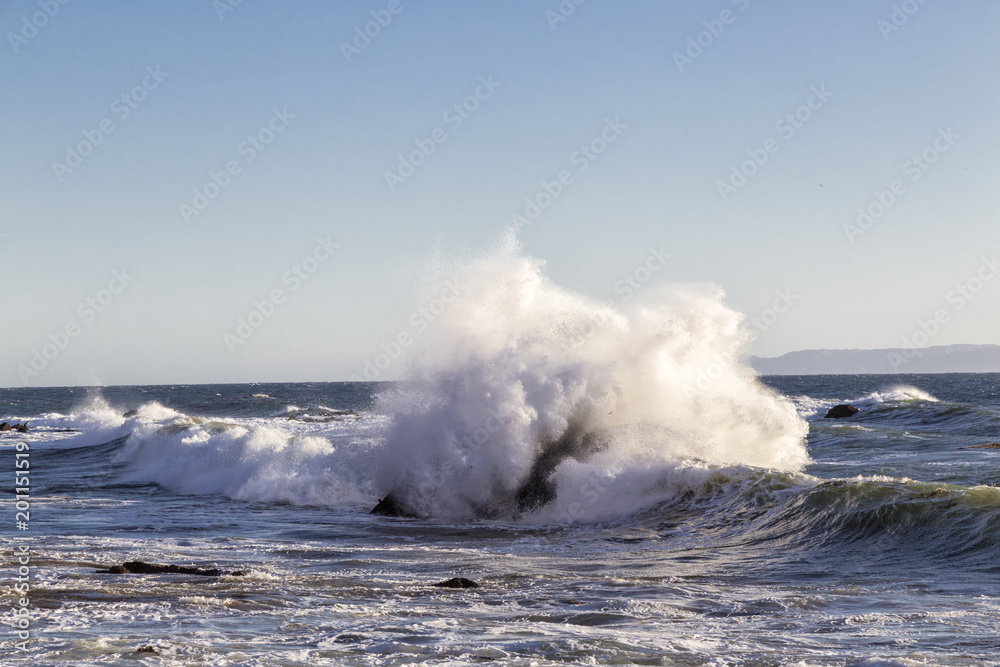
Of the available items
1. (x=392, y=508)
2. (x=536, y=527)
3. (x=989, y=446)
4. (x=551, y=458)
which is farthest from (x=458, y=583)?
(x=989, y=446)

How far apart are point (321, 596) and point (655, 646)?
9.79 ft

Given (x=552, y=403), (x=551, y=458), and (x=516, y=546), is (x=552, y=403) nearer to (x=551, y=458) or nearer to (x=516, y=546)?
(x=551, y=458)

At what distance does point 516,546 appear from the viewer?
11.1 meters

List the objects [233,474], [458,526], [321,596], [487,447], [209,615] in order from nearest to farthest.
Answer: [209,615] < [321,596] < [458,526] < [487,447] < [233,474]

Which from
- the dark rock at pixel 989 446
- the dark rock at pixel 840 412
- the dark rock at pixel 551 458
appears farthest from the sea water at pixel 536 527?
the dark rock at pixel 840 412

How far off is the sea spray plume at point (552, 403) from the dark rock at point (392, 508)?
0.06 metres

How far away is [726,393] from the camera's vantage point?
1761 cm

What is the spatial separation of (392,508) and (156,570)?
6174 millimetres

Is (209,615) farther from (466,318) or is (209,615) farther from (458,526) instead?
(466,318)

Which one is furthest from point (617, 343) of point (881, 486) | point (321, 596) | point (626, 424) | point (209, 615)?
point (209, 615)

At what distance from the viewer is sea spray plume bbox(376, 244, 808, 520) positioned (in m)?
15.1

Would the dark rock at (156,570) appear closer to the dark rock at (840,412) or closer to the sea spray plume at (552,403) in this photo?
the sea spray plume at (552,403)

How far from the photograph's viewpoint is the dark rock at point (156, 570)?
869 cm

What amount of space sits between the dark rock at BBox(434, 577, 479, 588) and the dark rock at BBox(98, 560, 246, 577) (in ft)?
6.13
